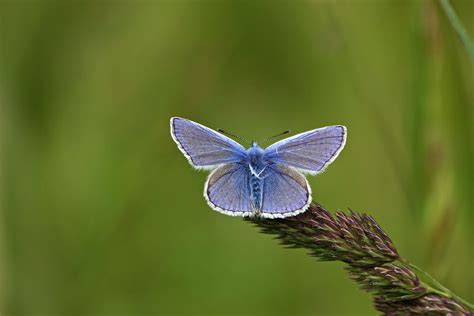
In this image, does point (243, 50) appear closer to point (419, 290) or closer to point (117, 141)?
point (117, 141)

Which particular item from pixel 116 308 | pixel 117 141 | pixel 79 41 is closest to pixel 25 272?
pixel 116 308

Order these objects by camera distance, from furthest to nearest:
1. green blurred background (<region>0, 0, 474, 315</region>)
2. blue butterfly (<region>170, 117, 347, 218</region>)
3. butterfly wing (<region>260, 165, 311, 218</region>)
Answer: green blurred background (<region>0, 0, 474, 315</region>) → blue butterfly (<region>170, 117, 347, 218</region>) → butterfly wing (<region>260, 165, 311, 218</region>)

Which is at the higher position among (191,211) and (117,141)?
(117,141)

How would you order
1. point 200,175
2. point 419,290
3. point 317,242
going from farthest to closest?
point 200,175 < point 317,242 < point 419,290

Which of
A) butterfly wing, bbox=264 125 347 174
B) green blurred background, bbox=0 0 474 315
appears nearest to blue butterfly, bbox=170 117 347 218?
butterfly wing, bbox=264 125 347 174

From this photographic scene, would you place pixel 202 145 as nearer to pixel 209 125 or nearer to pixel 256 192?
pixel 256 192

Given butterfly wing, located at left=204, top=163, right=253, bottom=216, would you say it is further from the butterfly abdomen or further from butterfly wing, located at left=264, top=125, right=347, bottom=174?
butterfly wing, located at left=264, top=125, right=347, bottom=174
